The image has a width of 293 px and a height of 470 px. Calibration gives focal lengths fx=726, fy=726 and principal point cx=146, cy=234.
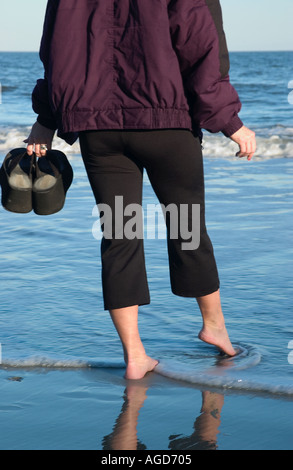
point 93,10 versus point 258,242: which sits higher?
point 93,10

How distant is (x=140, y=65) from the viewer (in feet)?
7.70

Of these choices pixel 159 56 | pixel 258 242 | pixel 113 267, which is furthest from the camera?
pixel 258 242

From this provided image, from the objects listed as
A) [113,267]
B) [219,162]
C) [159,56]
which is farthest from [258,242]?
[219,162]

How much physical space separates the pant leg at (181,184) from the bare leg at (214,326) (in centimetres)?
10

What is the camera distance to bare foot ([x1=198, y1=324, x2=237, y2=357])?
288 cm

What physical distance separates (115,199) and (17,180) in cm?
40

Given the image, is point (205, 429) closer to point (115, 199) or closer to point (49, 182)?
point (115, 199)

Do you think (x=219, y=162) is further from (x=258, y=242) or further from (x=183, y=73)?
(x=183, y=73)

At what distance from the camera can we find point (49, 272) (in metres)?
4.12

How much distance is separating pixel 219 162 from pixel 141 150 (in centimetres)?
656

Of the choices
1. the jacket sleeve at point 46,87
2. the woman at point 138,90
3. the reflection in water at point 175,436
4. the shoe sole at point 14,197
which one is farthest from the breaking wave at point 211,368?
the jacket sleeve at point 46,87

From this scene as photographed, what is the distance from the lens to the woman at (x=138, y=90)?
2334 mm

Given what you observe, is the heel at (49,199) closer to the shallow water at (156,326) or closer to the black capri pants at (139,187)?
the black capri pants at (139,187)

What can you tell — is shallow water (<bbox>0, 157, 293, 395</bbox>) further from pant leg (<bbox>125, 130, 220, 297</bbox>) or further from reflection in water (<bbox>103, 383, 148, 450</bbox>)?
pant leg (<bbox>125, 130, 220, 297</bbox>)
